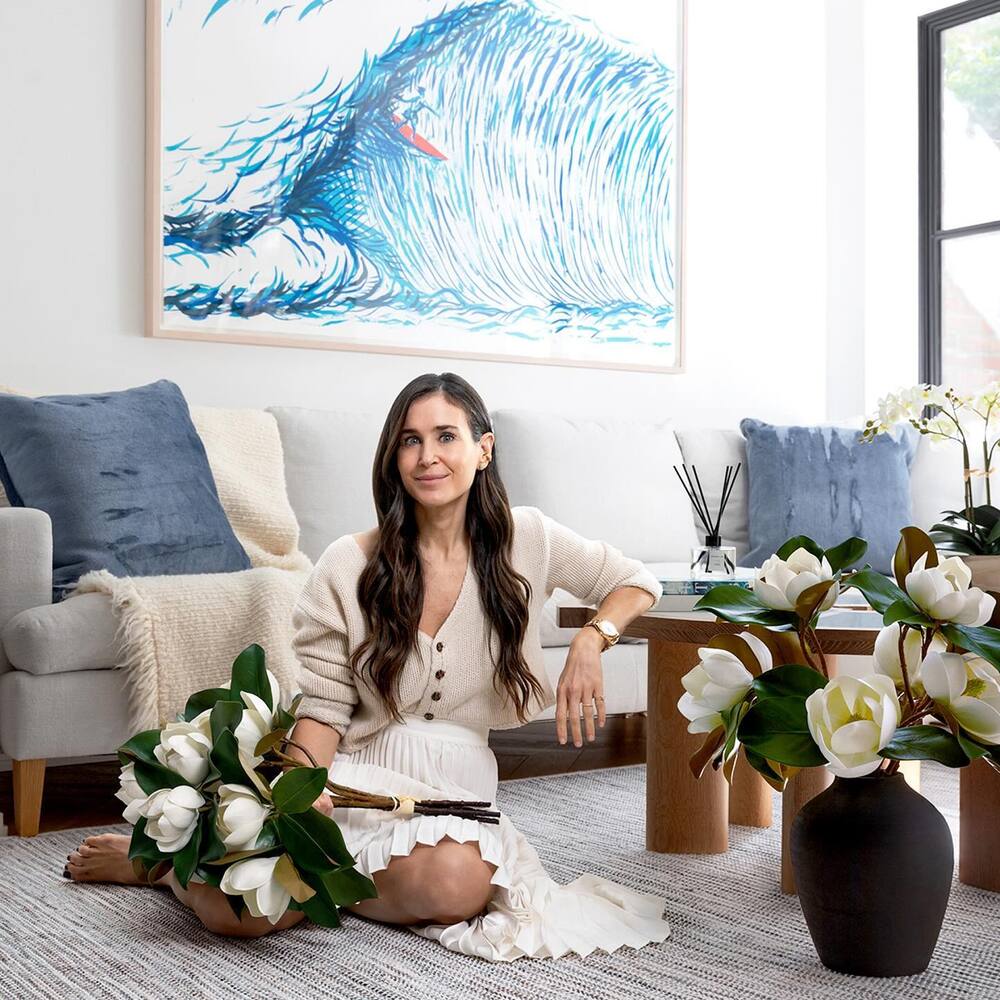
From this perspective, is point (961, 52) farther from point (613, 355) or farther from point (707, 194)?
point (613, 355)

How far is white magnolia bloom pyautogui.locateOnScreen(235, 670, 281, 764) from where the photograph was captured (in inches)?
60.0

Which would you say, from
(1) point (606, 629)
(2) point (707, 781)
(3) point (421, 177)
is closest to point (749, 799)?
(2) point (707, 781)

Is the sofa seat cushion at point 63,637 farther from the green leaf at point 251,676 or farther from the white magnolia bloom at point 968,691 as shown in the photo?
the white magnolia bloom at point 968,691

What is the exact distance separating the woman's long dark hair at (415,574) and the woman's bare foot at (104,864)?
0.51 m

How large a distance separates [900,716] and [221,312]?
2438mm

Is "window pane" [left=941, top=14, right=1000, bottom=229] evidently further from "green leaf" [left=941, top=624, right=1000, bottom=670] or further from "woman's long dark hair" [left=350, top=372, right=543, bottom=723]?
"green leaf" [left=941, top=624, right=1000, bottom=670]

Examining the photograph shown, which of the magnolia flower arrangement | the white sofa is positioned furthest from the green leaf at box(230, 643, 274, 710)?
the white sofa

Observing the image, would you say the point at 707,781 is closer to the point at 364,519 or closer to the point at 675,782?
the point at 675,782

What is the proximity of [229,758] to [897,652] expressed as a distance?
82 cm

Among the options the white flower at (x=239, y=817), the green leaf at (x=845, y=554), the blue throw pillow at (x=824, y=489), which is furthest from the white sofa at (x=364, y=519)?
the green leaf at (x=845, y=554)

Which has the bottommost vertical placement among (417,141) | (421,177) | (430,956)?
(430,956)

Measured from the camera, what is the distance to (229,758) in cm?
151

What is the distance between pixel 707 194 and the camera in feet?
14.6

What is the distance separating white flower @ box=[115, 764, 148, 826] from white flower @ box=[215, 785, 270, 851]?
0.12 meters
